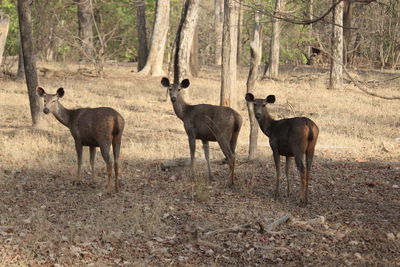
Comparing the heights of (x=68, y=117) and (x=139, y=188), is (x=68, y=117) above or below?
above

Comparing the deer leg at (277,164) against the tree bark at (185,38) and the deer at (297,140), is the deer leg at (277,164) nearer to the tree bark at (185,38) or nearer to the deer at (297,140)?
the deer at (297,140)

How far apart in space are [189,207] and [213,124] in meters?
1.92

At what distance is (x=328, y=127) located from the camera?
19.3 metres

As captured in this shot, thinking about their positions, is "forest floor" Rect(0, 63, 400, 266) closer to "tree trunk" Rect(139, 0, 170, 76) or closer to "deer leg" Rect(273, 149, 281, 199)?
"deer leg" Rect(273, 149, 281, 199)

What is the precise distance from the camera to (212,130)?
11.8 m

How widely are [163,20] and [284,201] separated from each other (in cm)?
2179

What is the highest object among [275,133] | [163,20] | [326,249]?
[163,20]

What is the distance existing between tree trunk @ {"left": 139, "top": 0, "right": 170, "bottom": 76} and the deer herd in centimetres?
1939

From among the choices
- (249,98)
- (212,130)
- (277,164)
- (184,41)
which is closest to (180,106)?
(212,130)

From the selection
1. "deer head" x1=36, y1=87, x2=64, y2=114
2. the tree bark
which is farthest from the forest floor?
the tree bark

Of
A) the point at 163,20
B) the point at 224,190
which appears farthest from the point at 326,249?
the point at 163,20

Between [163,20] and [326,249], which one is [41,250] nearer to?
[326,249]

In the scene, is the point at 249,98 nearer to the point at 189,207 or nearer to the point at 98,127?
the point at 189,207

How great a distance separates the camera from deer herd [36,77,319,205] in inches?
417
